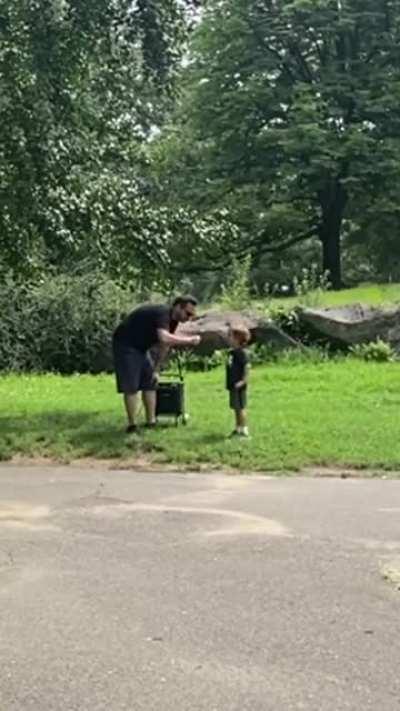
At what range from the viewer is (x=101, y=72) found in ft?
39.6

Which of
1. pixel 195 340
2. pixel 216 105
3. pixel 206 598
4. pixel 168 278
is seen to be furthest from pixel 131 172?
pixel 216 105

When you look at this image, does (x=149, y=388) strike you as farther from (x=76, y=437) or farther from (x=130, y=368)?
(x=76, y=437)

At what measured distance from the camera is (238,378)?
1080cm

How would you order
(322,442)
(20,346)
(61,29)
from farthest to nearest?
(20,346), (61,29), (322,442)

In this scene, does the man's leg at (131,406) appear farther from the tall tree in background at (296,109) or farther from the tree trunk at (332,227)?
→ the tree trunk at (332,227)

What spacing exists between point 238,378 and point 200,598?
17.7 ft

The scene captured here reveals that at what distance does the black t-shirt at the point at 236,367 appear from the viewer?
1080 cm

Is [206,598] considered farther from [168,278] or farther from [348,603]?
[168,278]

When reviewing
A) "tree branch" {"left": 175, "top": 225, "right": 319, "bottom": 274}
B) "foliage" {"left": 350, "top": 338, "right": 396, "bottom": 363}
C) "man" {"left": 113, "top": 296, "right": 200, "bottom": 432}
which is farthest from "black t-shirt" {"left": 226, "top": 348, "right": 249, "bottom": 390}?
"tree branch" {"left": 175, "top": 225, "right": 319, "bottom": 274}

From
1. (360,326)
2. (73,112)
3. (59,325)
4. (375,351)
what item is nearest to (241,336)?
(73,112)

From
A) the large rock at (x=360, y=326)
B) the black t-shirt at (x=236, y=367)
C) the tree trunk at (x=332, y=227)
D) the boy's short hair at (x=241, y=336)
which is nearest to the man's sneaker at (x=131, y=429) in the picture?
the black t-shirt at (x=236, y=367)

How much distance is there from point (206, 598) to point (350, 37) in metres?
34.0

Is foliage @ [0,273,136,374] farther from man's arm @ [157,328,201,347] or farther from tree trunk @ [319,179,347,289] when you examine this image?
tree trunk @ [319,179,347,289]

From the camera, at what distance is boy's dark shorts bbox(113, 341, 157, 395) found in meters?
10.9
